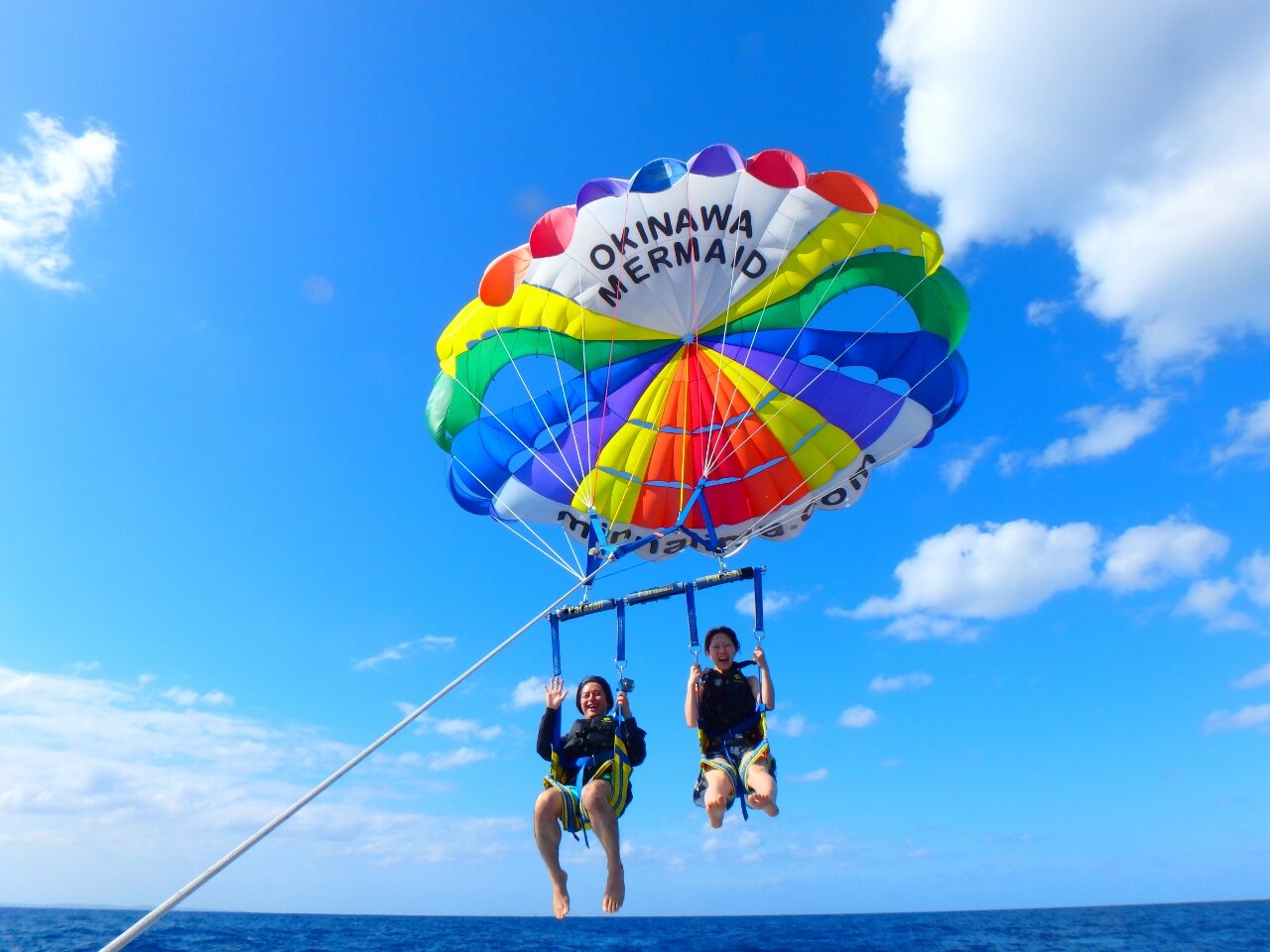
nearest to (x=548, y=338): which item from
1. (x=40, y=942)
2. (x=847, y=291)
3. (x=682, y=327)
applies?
(x=682, y=327)

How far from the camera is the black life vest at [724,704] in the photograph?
21.5ft

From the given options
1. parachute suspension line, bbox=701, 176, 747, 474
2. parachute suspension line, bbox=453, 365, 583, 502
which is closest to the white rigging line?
parachute suspension line, bbox=453, 365, 583, 502

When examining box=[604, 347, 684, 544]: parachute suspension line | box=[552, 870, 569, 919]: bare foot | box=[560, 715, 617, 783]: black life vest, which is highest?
box=[604, 347, 684, 544]: parachute suspension line

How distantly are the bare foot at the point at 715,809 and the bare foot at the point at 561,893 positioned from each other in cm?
113

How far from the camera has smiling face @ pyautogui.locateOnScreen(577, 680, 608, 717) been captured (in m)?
6.55

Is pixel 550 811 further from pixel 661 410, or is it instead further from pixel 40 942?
pixel 40 942

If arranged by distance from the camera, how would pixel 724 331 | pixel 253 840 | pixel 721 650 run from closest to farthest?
pixel 253 840 → pixel 721 650 → pixel 724 331

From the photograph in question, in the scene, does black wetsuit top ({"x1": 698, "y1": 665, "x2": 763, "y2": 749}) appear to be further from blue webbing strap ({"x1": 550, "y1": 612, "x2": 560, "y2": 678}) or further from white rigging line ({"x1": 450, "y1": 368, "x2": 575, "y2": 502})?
white rigging line ({"x1": 450, "y1": 368, "x2": 575, "y2": 502})

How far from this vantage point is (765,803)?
19.1ft

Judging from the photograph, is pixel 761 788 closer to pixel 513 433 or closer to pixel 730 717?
pixel 730 717

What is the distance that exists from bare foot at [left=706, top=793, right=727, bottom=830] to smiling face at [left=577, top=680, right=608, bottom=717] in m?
1.07

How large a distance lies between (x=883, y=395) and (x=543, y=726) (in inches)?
206

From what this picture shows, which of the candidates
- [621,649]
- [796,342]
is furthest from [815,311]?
[621,649]

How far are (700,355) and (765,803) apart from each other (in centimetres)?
514
